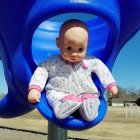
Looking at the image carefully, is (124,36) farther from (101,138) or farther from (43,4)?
(101,138)

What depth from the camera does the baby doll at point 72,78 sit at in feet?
6.16

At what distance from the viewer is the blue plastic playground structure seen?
1.84 metres

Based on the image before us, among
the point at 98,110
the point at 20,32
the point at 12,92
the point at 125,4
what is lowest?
the point at 98,110

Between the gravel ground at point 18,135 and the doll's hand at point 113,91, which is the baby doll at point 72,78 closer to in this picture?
the doll's hand at point 113,91

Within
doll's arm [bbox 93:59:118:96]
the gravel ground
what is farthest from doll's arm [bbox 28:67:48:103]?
the gravel ground

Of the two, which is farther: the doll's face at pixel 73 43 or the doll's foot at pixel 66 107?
the doll's face at pixel 73 43

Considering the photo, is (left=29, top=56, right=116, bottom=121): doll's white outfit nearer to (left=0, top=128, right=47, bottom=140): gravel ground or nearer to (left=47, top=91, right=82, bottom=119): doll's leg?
(left=47, top=91, right=82, bottom=119): doll's leg

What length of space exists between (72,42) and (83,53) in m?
0.09

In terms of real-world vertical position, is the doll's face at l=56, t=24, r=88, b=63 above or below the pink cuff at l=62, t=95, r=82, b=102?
above

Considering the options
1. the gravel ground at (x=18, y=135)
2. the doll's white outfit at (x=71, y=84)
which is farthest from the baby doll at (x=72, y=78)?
the gravel ground at (x=18, y=135)

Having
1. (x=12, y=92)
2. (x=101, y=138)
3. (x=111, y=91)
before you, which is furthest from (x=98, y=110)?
(x=101, y=138)

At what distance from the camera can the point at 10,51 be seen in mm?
2172

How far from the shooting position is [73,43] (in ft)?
6.48

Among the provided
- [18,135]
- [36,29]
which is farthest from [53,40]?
[18,135]
